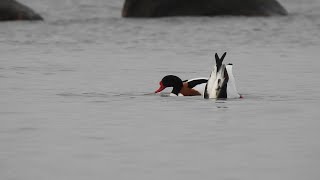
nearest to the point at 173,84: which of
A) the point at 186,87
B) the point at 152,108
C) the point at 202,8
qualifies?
the point at 186,87

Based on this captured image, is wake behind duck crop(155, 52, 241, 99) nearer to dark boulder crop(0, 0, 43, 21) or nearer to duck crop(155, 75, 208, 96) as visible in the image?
duck crop(155, 75, 208, 96)

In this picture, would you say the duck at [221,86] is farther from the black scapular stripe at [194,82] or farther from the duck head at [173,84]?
the duck head at [173,84]

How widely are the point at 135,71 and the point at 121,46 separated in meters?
6.00

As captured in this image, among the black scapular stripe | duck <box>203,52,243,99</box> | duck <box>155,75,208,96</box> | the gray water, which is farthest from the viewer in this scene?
the black scapular stripe

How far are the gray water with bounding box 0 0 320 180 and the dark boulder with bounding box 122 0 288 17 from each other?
19.4ft

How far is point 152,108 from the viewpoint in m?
13.3

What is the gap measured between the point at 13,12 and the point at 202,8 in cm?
658

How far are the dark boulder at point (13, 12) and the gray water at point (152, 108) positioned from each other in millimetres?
4724

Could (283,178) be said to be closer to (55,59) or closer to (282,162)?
(282,162)

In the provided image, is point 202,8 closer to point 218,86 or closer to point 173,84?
point 173,84

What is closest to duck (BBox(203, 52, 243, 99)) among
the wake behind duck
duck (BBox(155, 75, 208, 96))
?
the wake behind duck

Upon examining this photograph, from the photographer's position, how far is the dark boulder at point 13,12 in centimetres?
3397

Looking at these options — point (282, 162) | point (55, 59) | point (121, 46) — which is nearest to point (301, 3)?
point (121, 46)

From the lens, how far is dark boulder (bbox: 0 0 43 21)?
34.0m
